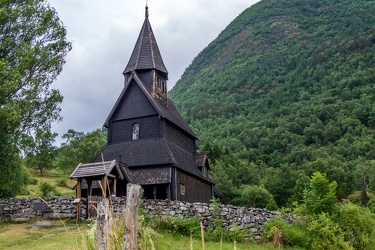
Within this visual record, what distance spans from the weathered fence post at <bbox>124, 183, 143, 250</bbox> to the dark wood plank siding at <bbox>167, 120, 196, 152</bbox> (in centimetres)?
2167

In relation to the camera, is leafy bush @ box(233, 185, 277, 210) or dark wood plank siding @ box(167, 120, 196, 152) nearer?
dark wood plank siding @ box(167, 120, 196, 152)

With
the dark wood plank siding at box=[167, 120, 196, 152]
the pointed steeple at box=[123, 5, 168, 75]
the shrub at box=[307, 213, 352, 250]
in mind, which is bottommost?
the shrub at box=[307, 213, 352, 250]

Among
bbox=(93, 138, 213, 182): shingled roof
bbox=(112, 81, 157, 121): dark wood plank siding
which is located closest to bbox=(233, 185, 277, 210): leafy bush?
bbox=(93, 138, 213, 182): shingled roof

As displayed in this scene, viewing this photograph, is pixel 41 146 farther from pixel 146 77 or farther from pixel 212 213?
pixel 212 213

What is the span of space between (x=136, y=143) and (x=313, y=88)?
363 feet

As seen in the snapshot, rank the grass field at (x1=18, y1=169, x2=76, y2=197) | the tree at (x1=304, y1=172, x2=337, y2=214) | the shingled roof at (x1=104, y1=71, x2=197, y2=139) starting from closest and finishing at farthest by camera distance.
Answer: the tree at (x1=304, y1=172, x2=337, y2=214) → the shingled roof at (x1=104, y1=71, x2=197, y2=139) → the grass field at (x1=18, y1=169, x2=76, y2=197)

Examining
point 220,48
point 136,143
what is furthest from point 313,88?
point 136,143

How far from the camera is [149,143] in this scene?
2703 centimetres

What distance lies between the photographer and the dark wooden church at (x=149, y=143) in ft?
81.9

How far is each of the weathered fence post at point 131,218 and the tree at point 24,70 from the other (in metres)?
16.1

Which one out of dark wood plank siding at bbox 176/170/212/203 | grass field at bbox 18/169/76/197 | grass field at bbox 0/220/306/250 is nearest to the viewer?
grass field at bbox 0/220/306/250

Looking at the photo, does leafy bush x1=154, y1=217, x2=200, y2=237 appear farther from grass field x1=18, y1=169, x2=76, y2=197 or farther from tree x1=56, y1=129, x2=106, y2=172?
tree x1=56, y1=129, x2=106, y2=172

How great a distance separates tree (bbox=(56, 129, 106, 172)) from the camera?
182ft

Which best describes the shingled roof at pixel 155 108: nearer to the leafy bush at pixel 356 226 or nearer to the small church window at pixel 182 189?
the small church window at pixel 182 189
